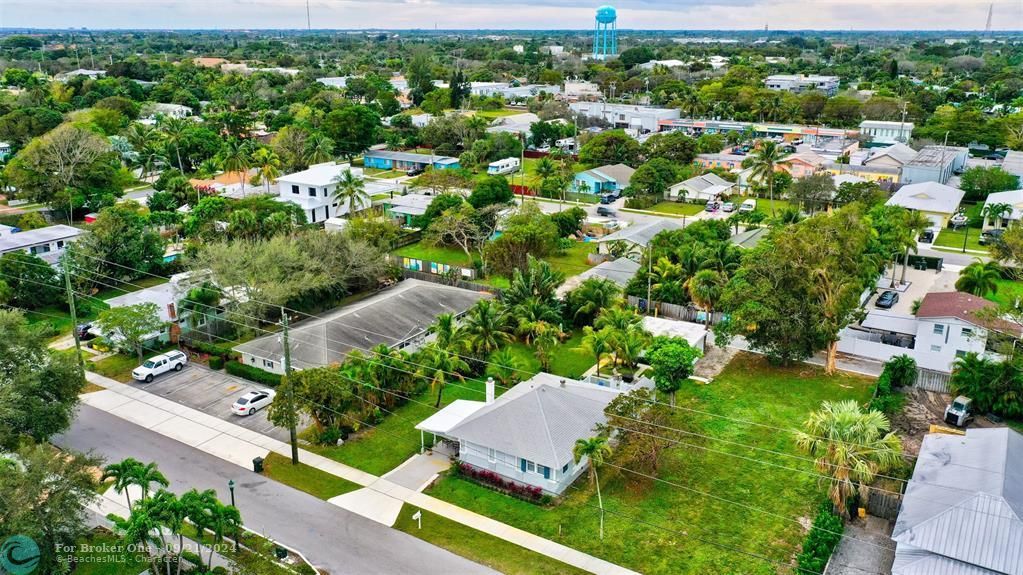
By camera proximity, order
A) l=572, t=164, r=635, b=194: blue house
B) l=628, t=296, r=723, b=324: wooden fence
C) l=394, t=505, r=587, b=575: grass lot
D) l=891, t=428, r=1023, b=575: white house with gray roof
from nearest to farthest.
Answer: l=891, t=428, r=1023, b=575: white house with gray roof < l=394, t=505, r=587, b=575: grass lot < l=628, t=296, r=723, b=324: wooden fence < l=572, t=164, r=635, b=194: blue house

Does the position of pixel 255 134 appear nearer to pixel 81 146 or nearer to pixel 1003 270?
pixel 81 146

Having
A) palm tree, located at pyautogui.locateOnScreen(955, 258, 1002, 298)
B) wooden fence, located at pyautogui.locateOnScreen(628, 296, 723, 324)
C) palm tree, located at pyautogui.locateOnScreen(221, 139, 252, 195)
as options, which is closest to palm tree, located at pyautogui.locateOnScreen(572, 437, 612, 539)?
wooden fence, located at pyautogui.locateOnScreen(628, 296, 723, 324)

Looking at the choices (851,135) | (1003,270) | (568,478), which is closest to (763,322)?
(568,478)

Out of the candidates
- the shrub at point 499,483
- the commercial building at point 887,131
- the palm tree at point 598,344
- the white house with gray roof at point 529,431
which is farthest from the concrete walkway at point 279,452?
the commercial building at point 887,131

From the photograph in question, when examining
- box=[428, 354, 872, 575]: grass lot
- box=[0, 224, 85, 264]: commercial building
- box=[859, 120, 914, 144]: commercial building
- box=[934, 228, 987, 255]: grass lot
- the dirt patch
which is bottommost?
box=[428, 354, 872, 575]: grass lot

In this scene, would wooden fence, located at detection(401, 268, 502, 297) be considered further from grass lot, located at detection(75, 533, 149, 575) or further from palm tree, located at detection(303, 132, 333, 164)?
palm tree, located at detection(303, 132, 333, 164)

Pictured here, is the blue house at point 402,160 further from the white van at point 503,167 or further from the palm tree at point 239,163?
the palm tree at point 239,163

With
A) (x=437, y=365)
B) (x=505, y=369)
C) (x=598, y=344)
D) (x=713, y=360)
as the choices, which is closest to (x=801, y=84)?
(x=713, y=360)

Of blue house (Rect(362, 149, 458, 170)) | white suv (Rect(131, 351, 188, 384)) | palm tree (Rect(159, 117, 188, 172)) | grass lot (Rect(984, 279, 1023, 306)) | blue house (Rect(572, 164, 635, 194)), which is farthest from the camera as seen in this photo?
blue house (Rect(362, 149, 458, 170))
